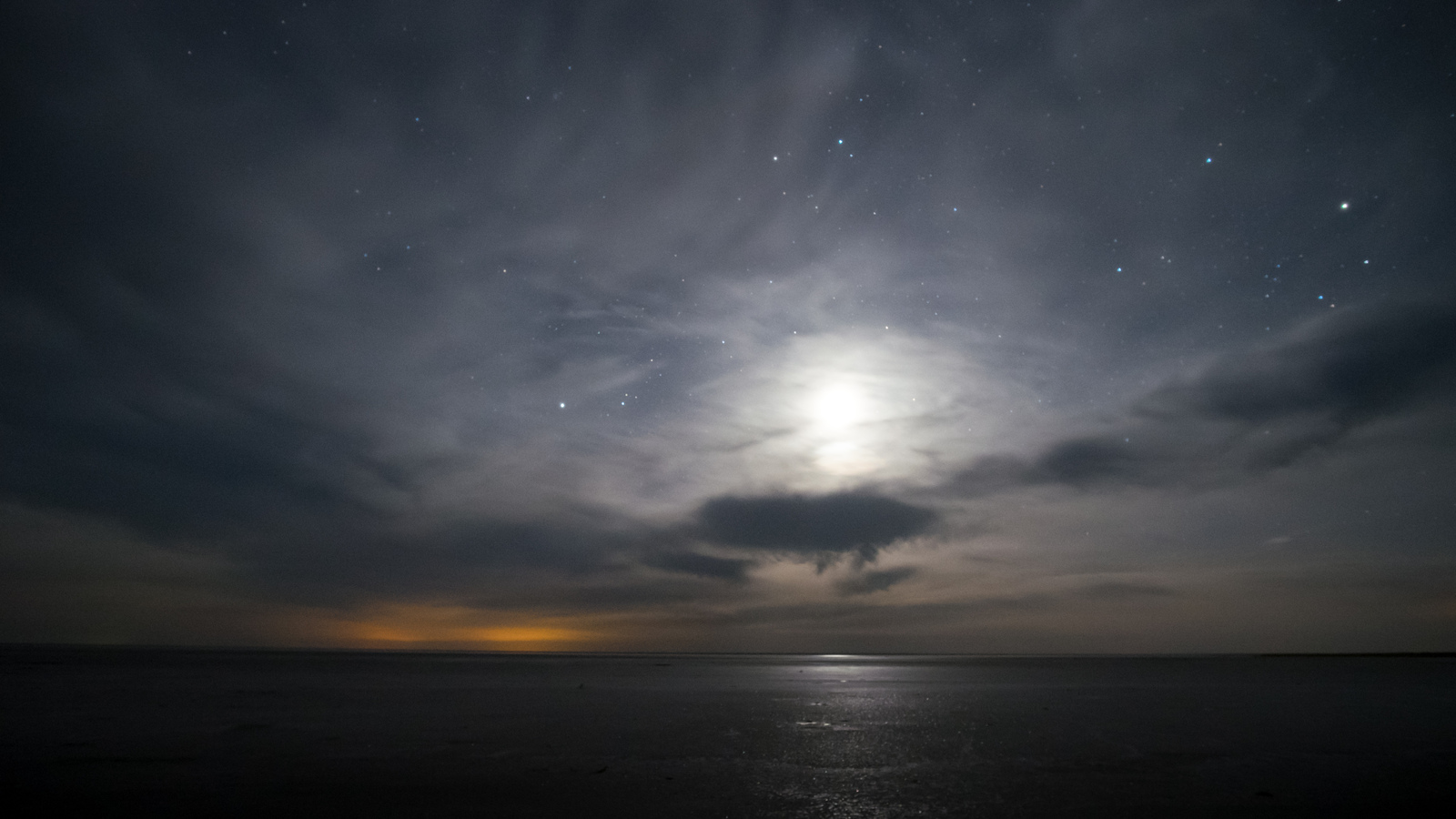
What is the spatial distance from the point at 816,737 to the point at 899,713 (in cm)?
842

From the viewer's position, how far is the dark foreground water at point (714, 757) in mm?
11914

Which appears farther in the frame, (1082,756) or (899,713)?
(899,713)

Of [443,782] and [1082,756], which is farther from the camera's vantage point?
[1082,756]

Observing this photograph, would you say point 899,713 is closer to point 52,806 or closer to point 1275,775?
point 1275,775

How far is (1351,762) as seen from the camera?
1608 cm

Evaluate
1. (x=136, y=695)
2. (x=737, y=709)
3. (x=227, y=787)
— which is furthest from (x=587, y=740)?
(x=136, y=695)

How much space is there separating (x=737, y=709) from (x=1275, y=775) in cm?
1811

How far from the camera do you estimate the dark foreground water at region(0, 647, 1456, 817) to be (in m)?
11.9

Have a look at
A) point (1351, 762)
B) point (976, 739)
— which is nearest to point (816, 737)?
point (976, 739)

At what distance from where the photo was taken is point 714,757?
16.5 metres

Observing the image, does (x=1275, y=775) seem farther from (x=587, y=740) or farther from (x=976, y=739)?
(x=587, y=740)

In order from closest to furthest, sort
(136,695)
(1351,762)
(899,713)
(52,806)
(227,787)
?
(52,806)
(227,787)
(1351,762)
(899,713)
(136,695)

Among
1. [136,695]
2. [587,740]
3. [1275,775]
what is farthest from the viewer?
[136,695]

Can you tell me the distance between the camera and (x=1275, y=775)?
47.9 feet
